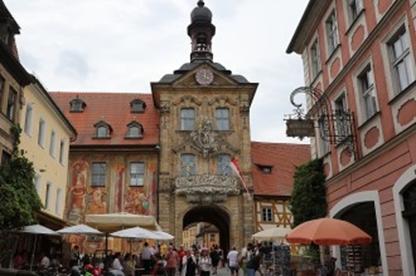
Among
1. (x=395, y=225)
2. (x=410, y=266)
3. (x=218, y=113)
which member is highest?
(x=218, y=113)

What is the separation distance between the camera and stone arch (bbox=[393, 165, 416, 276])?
412 inches

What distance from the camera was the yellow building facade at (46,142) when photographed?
21781 millimetres

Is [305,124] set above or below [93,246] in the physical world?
above

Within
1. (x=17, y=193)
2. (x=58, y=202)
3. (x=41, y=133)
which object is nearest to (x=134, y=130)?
(x=58, y=202)

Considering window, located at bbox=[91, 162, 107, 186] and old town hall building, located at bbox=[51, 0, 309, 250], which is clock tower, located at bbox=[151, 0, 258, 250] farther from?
window, located at bbox=[91, 162, 107, 186]

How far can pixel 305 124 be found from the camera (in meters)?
14.7

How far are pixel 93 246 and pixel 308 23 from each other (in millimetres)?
21661

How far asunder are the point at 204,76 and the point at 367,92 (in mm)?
22701

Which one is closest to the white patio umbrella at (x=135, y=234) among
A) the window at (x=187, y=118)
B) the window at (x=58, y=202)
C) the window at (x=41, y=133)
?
the window at (x=41, y=133)

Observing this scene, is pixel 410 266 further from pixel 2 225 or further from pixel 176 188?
pixel 176 188

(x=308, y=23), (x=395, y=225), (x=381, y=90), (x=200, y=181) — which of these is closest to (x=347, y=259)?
(x=395, y=225)

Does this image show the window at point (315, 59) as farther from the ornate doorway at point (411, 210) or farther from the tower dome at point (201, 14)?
the tower dome at point (201, 14)

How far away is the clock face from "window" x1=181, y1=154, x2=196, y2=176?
5584 millimetres

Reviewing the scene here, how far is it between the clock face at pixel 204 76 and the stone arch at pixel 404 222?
2479cm
